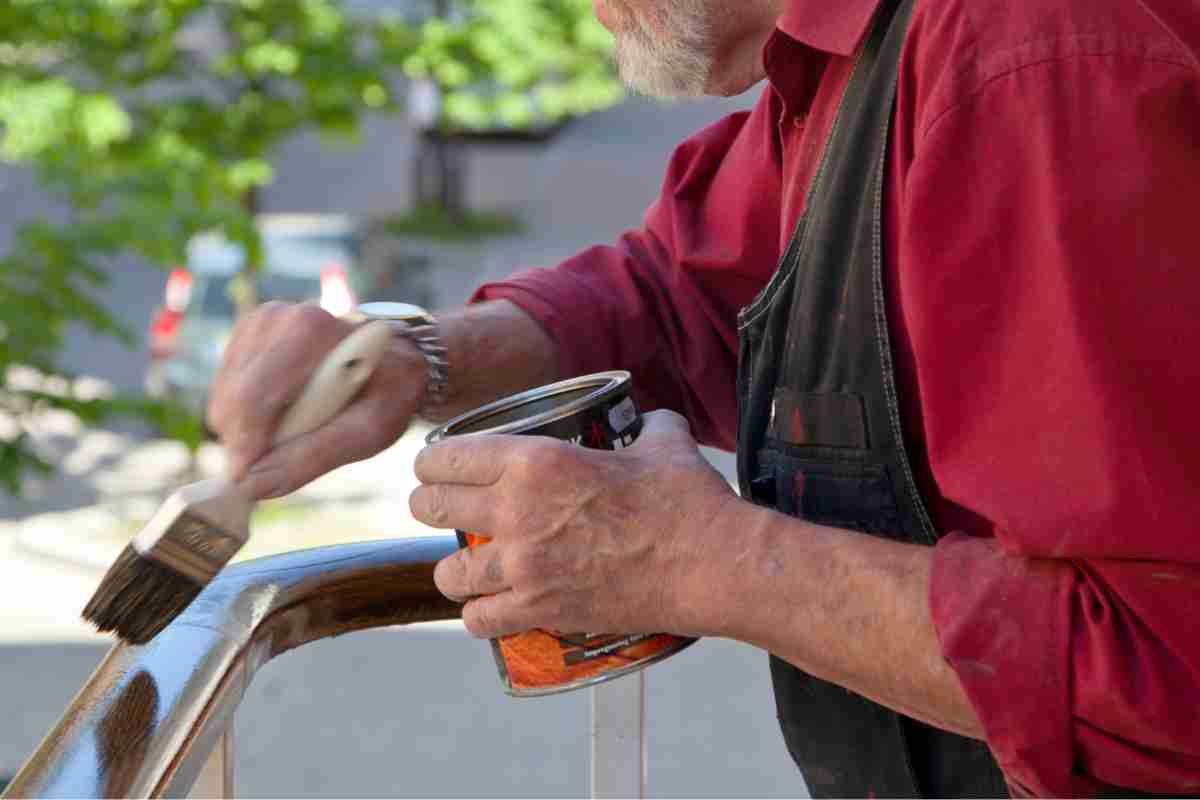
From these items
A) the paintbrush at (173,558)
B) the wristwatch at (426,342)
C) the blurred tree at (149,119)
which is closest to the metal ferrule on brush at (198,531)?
the paintbrush at (173,558)

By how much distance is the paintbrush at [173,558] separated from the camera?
1.29 m

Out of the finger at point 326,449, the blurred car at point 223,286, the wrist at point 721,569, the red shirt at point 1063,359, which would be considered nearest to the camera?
the red shirt at point 1063,359

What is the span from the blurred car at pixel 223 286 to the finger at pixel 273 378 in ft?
21.3

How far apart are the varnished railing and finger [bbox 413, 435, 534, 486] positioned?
24 cm

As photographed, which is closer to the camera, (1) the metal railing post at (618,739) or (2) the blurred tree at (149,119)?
(1) the metal railing post at (618,739)

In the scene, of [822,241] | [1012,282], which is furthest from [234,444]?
[1012,282]

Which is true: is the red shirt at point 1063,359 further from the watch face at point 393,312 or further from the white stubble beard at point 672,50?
the watch face at point 393,312

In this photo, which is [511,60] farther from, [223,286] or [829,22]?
[829,22]

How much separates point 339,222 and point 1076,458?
31.1 ft

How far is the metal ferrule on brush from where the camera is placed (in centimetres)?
129

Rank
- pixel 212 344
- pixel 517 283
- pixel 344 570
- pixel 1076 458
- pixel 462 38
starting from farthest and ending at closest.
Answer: pixel 212 344
pixel 462 38
pixel 517 283
pixel 344 570
pixel 1076 458

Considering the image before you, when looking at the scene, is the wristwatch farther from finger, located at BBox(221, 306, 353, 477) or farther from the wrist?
the wrist

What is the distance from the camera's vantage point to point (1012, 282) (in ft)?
3.59

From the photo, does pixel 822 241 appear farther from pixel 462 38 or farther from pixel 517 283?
pixel 462 38
